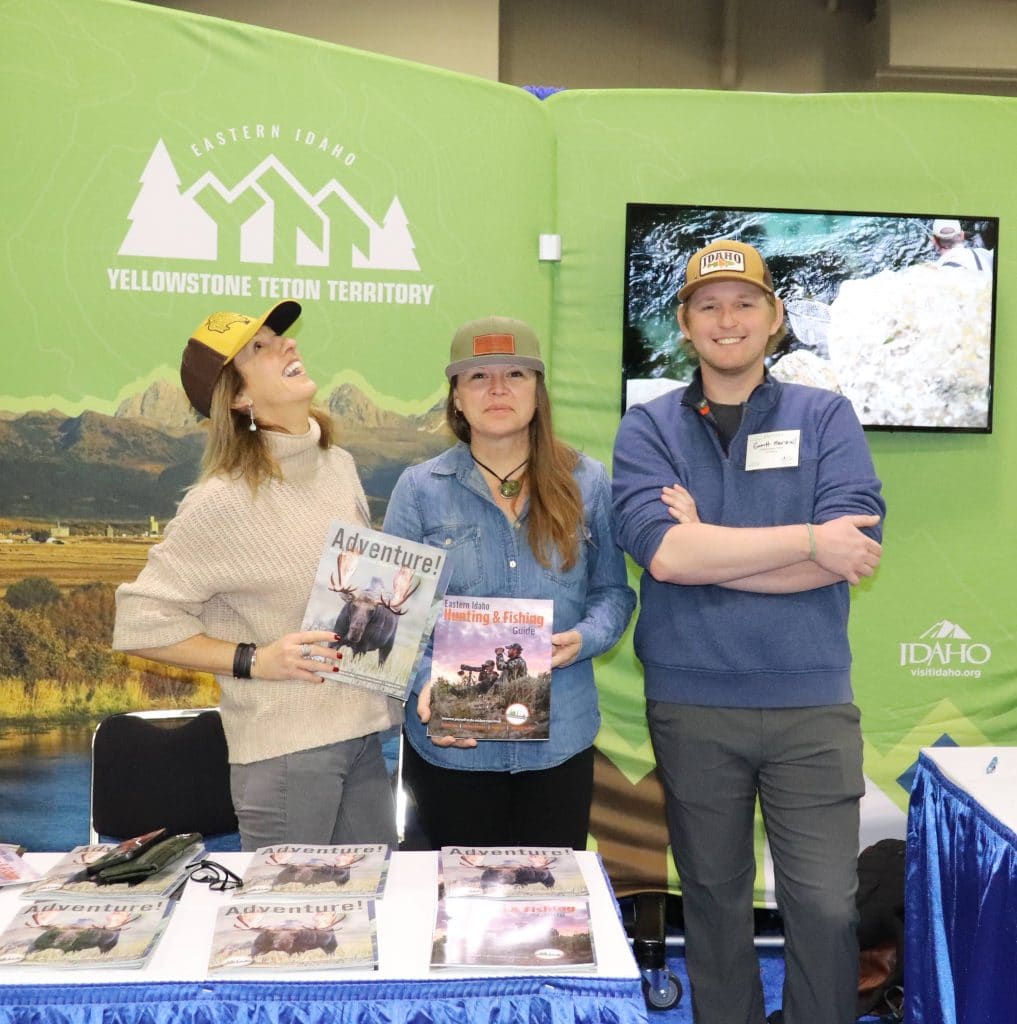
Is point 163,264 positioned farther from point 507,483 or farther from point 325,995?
point 325,995

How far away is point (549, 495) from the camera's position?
7.16ft

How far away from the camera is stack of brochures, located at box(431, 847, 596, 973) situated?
1434 mm

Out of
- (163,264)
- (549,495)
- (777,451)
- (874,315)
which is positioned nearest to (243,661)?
(549,495)

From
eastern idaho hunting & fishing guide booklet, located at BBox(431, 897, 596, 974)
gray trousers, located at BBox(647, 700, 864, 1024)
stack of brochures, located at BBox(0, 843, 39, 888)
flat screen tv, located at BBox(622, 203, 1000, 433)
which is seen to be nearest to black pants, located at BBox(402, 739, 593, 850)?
gray trousers, located at BBox(647, 700, 864, 1024)

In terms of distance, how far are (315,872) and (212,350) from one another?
40.0 inches

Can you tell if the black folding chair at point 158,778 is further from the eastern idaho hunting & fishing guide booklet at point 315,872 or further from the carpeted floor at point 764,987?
the carpeted floor at point 764,987

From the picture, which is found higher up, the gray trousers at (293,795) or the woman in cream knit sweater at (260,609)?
the woman in cream knit sweater at (260,609)

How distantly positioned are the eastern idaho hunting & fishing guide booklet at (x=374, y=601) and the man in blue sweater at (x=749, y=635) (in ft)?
1.53

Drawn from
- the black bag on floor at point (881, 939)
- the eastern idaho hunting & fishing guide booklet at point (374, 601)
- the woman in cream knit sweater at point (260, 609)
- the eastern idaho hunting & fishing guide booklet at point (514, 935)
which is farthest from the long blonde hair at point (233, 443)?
the black bag on floor at point (881, 939)

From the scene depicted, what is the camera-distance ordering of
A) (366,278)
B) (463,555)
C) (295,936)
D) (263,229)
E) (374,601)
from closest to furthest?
1. (295,936)
2. (374,601)
3. (463,555)
4. (263,229)
5. (366,278)

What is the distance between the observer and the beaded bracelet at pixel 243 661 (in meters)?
2.00

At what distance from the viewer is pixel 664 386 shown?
3.39 meters

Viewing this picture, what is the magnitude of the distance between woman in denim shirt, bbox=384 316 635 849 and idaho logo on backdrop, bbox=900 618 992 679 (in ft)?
5.42

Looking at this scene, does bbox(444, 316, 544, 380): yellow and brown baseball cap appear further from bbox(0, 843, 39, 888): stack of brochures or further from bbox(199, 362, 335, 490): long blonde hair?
bbox(0, 843, 39, 888): stack of brochures
